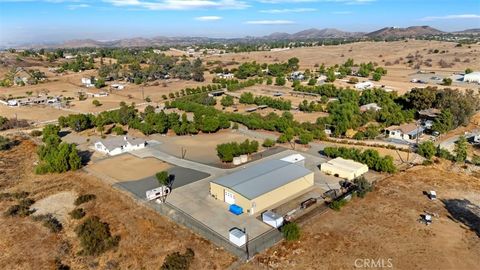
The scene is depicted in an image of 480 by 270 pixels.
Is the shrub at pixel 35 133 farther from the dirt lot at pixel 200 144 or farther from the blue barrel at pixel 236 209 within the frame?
the blue barrel at pixel 236 209

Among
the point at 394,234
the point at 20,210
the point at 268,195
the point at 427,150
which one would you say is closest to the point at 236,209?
the point at 268,195

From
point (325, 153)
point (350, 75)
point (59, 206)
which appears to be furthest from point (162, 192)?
point (350, 75)

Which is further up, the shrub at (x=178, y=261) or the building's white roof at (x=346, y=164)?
the building's white roof at (x=346, y=164)

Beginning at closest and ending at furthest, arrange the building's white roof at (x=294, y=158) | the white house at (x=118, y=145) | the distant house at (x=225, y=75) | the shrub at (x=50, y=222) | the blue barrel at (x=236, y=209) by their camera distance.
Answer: the shrub at (x=50, y=222), the blue barrel at (x=236, y=209), the building's white roof at (x=294, y=158), the white house at (x=118, y=145), the distant house at (x=225, y=75)

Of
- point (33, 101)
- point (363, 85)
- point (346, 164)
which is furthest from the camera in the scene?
point (363, 85)

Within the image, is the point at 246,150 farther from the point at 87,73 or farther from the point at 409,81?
the point at 87,73

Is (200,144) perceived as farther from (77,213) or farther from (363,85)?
(363,85)

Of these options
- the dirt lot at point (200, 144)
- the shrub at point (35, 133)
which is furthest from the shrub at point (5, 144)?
the dirt lot at point (200, 144)
